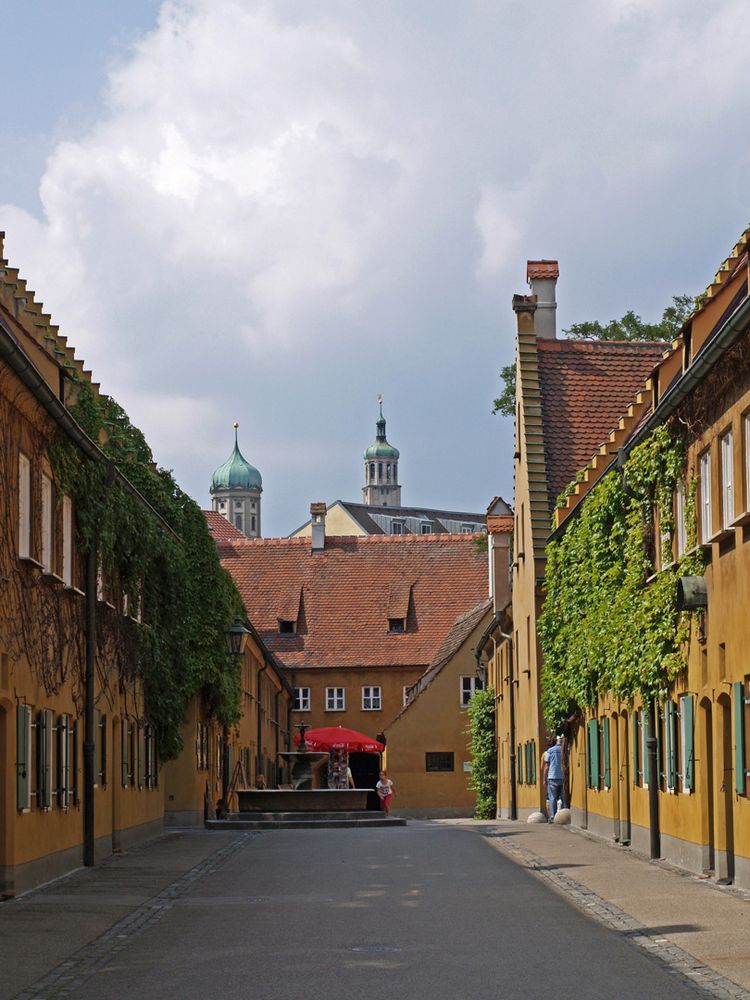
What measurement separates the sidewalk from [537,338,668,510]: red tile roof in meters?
14.9

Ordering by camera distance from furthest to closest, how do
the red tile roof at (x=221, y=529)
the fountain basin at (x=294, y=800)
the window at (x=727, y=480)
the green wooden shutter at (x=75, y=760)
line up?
the red tile roof at (x=221, y=529)
the fountain basin at (x=294, y=800)
the green wooden shutter at (x=75, y=760)
the window at (x=727, y=480)

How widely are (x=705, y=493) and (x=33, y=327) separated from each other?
47.2ft

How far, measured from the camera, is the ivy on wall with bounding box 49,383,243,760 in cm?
2553

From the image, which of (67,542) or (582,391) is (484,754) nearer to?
(582,391)

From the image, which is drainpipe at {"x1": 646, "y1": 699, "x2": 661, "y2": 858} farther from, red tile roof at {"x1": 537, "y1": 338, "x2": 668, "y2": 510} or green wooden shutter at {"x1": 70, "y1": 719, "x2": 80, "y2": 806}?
red tile roof at {"x1": 537, "y1": 338, "x2": 668, "y2": 510}

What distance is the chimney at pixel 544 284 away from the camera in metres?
46.2

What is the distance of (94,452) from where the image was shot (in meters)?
24.9

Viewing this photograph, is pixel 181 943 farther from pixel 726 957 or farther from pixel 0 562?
pixel 0 562

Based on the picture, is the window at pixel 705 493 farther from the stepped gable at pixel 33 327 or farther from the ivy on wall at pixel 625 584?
the stepped gable at pixel 33 327

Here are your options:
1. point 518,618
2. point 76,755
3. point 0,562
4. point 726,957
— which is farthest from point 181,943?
point 518,618

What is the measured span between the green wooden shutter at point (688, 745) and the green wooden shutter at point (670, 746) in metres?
0.70

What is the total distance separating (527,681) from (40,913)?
1016 inches

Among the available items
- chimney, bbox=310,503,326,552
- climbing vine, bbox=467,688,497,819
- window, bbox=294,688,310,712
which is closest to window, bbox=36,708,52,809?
climbing vine, bbox=467,688,497,819

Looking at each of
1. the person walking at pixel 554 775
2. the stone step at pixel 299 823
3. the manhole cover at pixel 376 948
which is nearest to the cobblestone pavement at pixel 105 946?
the manhole cover at pixel 376 948
